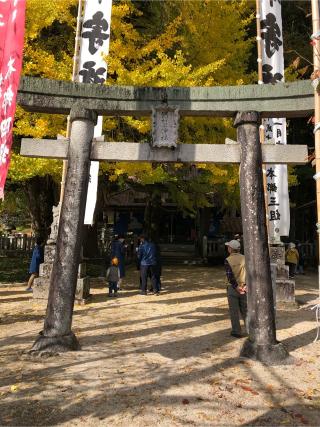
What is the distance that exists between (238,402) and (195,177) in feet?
31.2

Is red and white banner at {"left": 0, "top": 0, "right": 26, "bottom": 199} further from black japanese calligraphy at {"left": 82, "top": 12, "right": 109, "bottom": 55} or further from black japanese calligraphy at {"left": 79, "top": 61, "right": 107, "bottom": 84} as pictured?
black japanese calligraphy at {"left": 82, "top": 12, "right": 109, "bottom": 55}

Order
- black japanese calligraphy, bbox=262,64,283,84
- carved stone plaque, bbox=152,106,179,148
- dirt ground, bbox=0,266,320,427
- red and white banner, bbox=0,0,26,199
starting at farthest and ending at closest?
black japanese calligraphy, bbox=262,64,283,84, carved stone plaque, bbox=152,106,179,148, red and white banner, bbox=0,0,26,199, dirt ground, bbox=0,266,320,427

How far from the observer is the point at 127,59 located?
10.2 meters

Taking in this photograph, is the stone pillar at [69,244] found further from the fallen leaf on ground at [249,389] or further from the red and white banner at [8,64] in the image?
the fallen leaf on ground at [249,389]

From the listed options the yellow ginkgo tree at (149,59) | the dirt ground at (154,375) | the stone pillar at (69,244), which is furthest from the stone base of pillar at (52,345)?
the yellow ginkgo tree at (149,59)

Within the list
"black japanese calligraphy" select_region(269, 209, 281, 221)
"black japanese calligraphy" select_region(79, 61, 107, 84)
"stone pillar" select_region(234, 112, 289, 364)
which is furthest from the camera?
"black japanese calligraphy" select_region(269, 209, 281, 221)

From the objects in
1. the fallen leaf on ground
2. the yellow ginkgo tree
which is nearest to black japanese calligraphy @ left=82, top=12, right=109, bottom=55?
the yellow ginkgo tree

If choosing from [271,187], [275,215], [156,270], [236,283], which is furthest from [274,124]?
[156,270]

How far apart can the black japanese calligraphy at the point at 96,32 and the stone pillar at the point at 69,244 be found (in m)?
3.26

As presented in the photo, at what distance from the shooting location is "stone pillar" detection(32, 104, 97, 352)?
5.70m

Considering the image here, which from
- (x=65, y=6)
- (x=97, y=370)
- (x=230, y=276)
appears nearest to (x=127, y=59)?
(x=65, y=6)

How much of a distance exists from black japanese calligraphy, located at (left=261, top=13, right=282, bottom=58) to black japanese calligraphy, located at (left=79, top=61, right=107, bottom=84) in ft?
13.7

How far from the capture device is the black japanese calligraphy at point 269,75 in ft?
30.1

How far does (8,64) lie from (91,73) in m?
3.59
